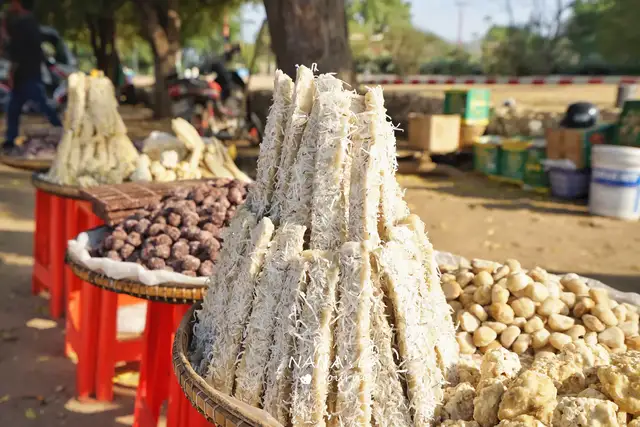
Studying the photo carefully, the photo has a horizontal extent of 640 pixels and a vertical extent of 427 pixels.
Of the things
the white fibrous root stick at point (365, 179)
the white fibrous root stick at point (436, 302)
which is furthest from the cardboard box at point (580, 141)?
the white fibrous root stick at point (365, 179)

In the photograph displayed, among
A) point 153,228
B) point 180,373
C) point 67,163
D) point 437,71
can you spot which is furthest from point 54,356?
point 437,71

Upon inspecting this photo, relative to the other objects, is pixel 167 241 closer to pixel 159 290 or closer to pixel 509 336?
pixel 159 290

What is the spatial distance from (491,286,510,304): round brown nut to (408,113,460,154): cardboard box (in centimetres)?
798

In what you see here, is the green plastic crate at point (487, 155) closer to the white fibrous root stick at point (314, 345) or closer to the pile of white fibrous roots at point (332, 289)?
the pile of white fibrous roots at point (332, 289)

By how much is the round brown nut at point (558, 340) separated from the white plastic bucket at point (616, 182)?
5.49 meters

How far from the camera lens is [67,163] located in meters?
4.09

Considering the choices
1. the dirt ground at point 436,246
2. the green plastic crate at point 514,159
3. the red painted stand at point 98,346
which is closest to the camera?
the red painted stand at point 98,346

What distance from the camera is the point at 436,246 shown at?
6105 mm

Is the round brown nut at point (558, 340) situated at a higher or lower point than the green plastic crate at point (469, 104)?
lower

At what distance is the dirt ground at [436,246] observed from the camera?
131 inches

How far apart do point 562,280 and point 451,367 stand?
1048 mm

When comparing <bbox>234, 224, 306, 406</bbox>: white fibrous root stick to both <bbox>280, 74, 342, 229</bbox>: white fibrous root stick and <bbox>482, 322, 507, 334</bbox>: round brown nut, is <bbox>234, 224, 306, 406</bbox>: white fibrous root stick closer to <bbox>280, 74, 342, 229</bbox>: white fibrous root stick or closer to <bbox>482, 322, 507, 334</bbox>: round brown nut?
<bbox>280, 74, 342, 229</bbox>: white fibrous root stick

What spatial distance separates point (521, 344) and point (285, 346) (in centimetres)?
103

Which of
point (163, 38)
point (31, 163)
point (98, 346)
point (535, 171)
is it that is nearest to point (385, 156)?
point (98, 346)
